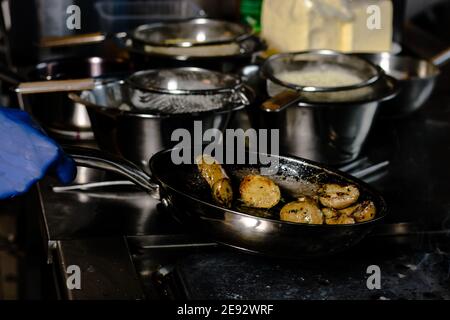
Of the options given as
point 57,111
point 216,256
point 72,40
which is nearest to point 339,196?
point 216,256

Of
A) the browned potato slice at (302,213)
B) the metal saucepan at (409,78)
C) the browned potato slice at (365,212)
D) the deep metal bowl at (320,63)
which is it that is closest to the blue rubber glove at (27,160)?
the browned potato slice at (302,213)

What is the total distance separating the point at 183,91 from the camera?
1.68 metres

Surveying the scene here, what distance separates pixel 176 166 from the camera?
150 centimetres

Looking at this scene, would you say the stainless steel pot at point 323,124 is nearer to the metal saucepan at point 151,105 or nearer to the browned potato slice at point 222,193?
the metal saucepan at point 151,105

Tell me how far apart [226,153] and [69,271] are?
377 millimetres

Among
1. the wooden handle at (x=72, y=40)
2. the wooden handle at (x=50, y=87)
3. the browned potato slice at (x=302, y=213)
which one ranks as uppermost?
the wooden handle at (x=50, y=87)

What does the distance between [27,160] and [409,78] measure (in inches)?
40.9

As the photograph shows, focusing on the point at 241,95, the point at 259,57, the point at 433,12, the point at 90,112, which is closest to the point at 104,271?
the point at 90,112

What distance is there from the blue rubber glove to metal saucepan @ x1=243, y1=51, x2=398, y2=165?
1.47 ft

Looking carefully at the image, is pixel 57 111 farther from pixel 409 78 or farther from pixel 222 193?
pixel 409 78

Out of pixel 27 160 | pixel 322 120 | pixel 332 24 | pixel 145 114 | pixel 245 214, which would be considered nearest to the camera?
pixel 245 214

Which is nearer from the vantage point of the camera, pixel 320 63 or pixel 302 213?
pixel 302 213

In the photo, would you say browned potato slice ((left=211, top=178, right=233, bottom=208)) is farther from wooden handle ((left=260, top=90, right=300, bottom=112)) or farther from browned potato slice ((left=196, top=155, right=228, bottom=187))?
wooden handle ((left=260, top=90, right=300, bottom=112))

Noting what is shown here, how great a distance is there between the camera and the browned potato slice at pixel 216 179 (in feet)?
4.64
